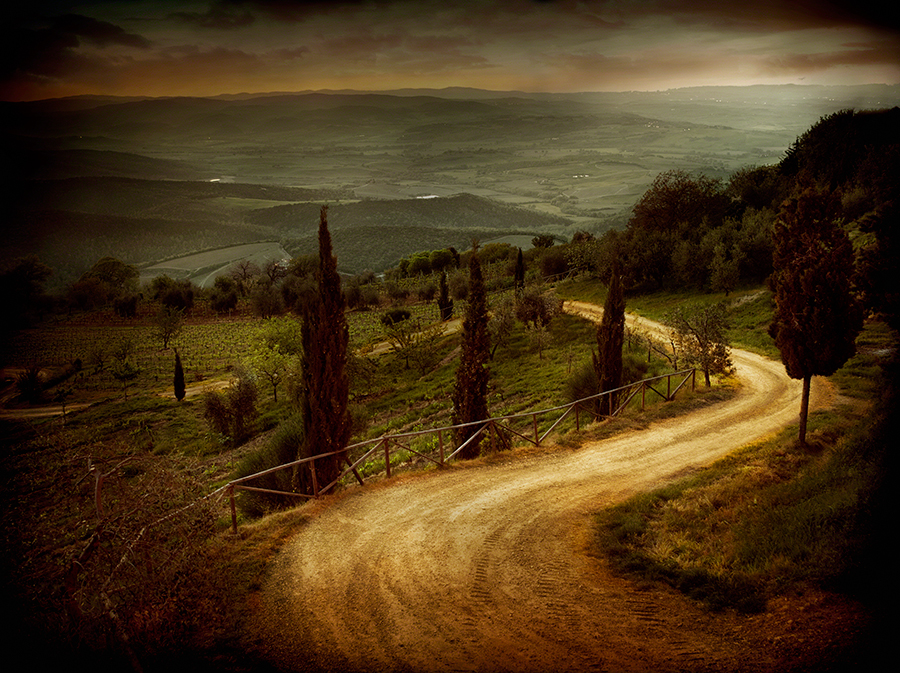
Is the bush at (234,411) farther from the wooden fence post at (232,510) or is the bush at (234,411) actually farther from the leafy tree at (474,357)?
the wooden fence post at (232,510)

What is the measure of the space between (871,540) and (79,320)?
10281 centimetres


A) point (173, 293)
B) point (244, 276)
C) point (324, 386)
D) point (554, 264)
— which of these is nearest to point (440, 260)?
point (244, 276)

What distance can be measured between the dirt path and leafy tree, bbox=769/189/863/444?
4.38m

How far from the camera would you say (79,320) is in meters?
85.9

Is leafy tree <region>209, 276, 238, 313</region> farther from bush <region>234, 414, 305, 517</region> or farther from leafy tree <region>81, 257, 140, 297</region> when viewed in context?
bush <region>234, 414, 305, 517</region>

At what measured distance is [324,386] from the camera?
13648 mm

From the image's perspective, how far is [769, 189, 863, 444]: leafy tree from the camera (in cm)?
1157

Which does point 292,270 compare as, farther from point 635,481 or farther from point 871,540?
point 871,540

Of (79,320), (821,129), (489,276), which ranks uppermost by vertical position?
(821,129)

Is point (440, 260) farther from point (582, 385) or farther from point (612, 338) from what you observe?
point (612, 338)

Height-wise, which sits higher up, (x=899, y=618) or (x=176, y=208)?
(x=176, y=208)

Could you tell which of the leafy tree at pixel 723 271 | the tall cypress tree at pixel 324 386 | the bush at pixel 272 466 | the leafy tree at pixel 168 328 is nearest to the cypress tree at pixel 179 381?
the leafy tree at pixel 168 328

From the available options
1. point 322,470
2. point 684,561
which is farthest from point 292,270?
point 684,561

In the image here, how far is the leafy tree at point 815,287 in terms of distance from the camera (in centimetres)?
1157
